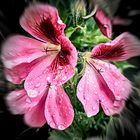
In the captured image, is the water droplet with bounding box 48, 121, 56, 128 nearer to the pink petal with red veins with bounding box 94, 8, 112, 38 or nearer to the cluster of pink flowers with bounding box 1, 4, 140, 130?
the cluster of pink flowers with bounding box 1, 4, 140, 130

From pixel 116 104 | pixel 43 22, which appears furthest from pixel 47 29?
pixel 116 104

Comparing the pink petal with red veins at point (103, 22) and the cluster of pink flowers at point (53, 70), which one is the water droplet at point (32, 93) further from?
the pink petal with red veins at point (103, 22)

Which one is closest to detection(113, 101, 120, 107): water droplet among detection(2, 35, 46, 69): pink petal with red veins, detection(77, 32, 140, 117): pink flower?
detection(77, 32, 140, 117): pink flower

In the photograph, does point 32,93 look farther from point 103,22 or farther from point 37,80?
point 103,22

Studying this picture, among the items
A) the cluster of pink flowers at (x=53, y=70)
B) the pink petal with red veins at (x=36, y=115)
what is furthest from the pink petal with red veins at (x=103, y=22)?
the pink petal with red veins at (x=36, y=115)

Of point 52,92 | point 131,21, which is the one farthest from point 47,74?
point 131,21
